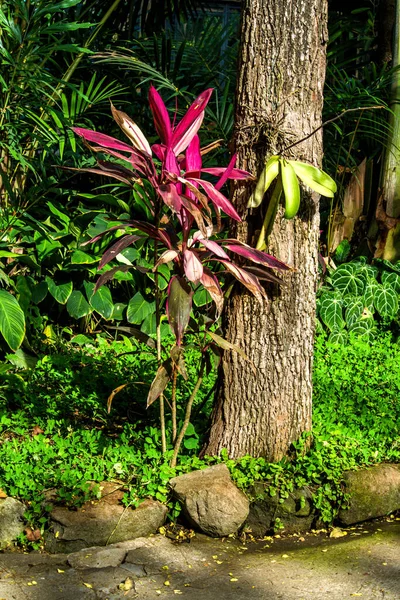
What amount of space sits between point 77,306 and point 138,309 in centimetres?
51

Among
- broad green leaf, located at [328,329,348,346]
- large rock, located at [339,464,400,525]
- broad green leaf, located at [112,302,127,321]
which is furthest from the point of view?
broad green leaf, located at [328,329,348,346]

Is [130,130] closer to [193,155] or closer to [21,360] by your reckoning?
[193,155]

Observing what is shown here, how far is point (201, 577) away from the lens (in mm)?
3328

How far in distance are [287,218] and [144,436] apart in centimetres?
143

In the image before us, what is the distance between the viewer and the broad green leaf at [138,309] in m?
6.15

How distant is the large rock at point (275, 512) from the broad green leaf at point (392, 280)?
369 cm

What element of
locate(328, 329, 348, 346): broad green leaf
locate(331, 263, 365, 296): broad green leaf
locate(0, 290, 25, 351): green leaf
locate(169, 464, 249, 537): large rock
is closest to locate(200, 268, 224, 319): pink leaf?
locate(169, 464, 249, 537): large rock

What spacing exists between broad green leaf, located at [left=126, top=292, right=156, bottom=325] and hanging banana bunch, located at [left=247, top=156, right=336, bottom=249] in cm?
251

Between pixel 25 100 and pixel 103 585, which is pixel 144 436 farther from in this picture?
pixel 25 100

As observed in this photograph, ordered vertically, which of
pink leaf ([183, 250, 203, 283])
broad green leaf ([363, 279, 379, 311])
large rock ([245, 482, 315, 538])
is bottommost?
large rock ([245, 482, 315, 538])

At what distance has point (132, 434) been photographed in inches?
165

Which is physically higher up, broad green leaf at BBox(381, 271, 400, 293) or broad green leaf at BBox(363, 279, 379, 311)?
broad green leaf at BBox(381, 271, 400, 293)

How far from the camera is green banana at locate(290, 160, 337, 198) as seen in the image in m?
3.72

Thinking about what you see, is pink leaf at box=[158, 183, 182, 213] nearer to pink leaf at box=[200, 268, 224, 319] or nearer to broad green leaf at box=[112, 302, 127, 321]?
pink leaf at box=[200, 268, 224, 319]
